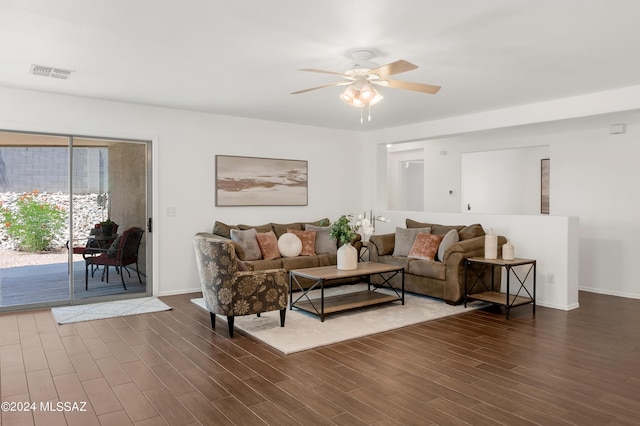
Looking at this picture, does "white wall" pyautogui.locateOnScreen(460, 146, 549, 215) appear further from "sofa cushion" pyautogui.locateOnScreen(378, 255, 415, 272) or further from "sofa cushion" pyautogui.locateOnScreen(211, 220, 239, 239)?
"sofa cushion" pyautogui.locateOnScreen(211, 220, 239, 239)

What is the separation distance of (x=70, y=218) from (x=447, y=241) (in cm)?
477

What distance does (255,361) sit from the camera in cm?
361

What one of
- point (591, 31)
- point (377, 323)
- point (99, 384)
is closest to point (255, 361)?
point (99, 384)

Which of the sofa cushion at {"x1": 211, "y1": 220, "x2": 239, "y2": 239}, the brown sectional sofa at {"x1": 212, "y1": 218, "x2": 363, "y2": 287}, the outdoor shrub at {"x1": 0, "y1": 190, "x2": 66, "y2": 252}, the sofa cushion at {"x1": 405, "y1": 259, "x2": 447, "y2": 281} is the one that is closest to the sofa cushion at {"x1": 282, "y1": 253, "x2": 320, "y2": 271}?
the brown sectional sofa at {"x1": 212, "y1": 218, "x2": 363, "y2": 287}

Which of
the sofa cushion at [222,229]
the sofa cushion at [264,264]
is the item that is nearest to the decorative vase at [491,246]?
the sofa cushion at [264,264]

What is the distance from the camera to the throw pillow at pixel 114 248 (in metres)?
5.79

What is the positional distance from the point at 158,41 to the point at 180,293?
3.69m

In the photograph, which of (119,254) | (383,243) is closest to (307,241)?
(383,243)

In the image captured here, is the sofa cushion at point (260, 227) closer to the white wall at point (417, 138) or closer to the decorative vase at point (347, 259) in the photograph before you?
the white wall at point (417, 138)

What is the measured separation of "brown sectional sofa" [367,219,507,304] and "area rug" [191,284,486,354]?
0.18 m

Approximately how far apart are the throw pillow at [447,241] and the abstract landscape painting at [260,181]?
8.01 ft

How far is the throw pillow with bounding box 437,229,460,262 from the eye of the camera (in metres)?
5.90

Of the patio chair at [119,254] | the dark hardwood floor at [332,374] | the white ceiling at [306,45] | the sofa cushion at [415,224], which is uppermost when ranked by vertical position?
the white ceiling at [306,45]

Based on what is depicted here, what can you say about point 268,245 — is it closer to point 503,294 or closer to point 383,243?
point 383,243
